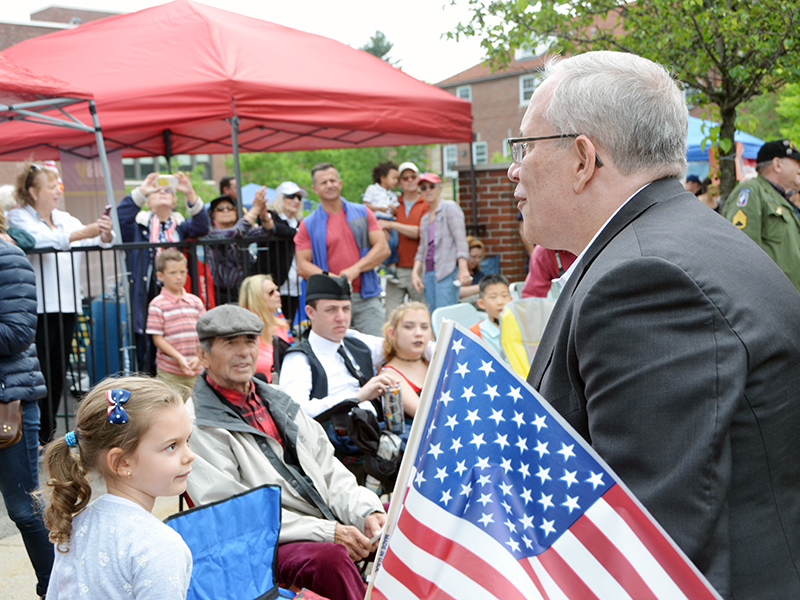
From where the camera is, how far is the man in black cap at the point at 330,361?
439 cm

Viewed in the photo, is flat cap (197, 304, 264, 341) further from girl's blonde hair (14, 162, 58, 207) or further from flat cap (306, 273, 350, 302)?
girl's blonde hair (14, 162, 58, 207)

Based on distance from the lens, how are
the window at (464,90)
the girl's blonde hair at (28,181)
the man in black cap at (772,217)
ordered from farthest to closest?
the window at (464,90)
the man in black cap at (772,217)
the girl's blonde hair at (28,181)

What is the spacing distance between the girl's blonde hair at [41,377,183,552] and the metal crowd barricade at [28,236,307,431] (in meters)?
2.99

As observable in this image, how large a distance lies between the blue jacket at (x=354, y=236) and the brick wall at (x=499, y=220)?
11.9 feet

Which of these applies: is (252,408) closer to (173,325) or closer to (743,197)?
(173,325)

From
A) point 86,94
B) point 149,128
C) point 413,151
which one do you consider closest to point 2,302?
point 86,94

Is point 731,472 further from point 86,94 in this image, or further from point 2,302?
point 86,94

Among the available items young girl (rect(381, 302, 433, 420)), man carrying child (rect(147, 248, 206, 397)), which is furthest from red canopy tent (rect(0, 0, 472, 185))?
young girl (rect(381, 302, 433, 420))

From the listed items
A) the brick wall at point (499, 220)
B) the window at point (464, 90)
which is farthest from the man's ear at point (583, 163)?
the window at point (464, 90)

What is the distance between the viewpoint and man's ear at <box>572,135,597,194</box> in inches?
55.9

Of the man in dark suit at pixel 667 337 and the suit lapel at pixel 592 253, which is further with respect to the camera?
the suit lapel at pixel 592 253

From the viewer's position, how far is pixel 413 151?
43.4m

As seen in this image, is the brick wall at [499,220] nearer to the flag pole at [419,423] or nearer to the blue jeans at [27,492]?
the blue jeans at [27,492]

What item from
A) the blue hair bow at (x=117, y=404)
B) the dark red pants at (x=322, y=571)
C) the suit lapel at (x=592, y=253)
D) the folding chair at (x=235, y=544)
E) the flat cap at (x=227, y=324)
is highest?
the suit lapel at (x=592, y=253)
